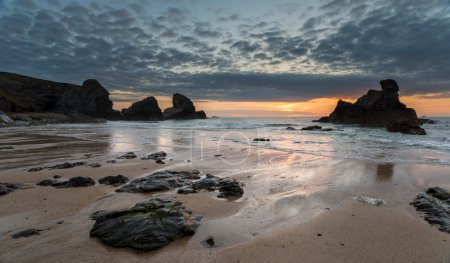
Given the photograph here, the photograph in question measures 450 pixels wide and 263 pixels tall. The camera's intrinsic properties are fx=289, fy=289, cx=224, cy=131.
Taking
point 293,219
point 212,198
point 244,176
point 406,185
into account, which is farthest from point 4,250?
point 406,185

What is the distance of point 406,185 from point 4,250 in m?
7.68

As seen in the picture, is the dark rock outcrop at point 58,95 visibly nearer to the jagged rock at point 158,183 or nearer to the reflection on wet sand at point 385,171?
the jagged rock at point 158,183

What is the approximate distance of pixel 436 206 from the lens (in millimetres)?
5066

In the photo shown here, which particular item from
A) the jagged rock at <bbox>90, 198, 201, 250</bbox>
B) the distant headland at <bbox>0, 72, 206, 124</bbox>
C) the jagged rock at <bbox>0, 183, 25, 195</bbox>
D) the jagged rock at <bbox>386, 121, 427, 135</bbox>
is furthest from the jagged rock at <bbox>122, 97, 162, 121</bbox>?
the jagged rock at <bbox>90, 198, 201, 250</bbox>

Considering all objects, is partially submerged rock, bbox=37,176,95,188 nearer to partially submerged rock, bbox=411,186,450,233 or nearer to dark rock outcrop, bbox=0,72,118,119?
partially submerged rock, bbox=411,186,450,233

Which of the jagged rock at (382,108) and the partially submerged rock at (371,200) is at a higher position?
the jagged rock at (382,108)

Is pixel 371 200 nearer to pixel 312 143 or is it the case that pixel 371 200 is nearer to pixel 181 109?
pixel 312 143

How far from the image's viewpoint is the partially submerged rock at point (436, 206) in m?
4.43

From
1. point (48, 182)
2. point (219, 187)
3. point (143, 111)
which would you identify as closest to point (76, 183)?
point (48, 182)

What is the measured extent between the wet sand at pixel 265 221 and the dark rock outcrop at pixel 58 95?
66215 millimetres

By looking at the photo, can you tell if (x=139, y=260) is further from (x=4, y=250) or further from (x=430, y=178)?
(x=430, y=178)

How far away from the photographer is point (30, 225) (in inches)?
160

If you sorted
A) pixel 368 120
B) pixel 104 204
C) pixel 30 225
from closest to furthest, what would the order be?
pixel 30 225
pixel 104 204
pixel 368 120

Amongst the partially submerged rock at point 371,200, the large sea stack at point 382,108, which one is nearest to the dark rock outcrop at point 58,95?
the large sea stack at point 382,108
